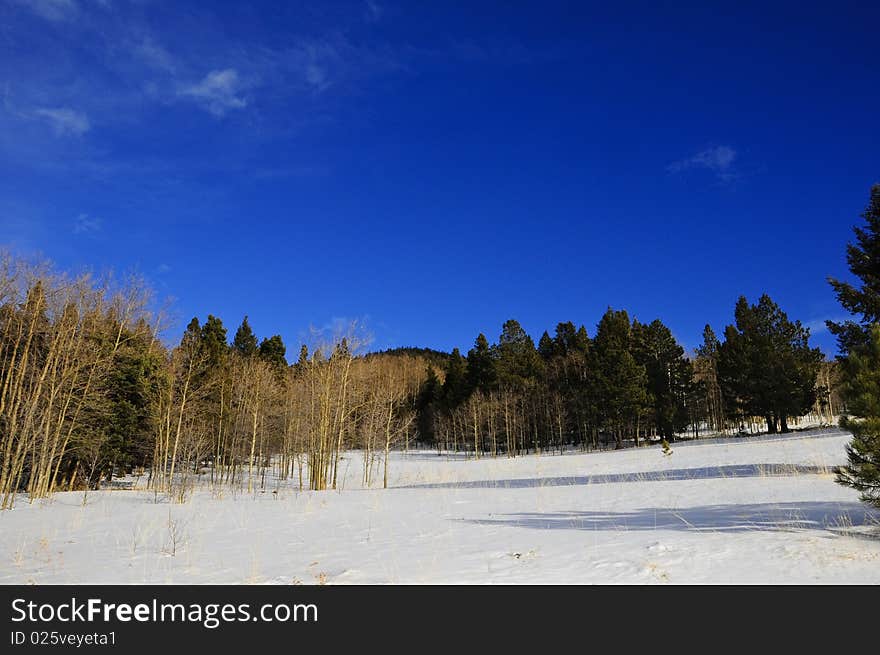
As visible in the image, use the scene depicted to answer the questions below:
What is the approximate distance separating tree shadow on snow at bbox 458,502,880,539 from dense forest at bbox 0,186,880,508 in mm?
953

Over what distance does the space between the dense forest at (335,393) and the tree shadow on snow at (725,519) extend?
953 millimetres

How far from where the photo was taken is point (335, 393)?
98.7 feet

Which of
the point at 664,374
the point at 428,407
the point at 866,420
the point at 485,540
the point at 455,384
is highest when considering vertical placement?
the point at 455,384

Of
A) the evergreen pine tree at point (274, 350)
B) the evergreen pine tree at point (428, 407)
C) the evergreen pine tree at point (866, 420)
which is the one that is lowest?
the evergreen pine tree at point (866, 420)

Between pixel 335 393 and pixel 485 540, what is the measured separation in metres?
22.4

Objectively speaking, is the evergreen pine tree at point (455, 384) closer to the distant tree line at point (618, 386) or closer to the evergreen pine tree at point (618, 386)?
the distant tree line at point (618, 386)

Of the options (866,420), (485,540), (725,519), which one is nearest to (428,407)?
(725,519)

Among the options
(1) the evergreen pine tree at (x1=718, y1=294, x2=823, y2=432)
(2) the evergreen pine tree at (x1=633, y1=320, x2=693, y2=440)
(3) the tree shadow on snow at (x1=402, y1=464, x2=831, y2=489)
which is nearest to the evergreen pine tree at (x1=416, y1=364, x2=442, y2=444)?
(2) the evergreen pine tree at (x1=633, y1=320, x2=693, y2=440)

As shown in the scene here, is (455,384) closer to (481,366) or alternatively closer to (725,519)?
(481,366)

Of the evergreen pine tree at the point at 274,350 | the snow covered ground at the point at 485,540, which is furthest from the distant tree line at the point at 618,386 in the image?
the snow covered ground at the point at 485,540

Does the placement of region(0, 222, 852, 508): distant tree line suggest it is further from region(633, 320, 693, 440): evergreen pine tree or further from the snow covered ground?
the snow covered ground

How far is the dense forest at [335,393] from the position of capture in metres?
22.6
